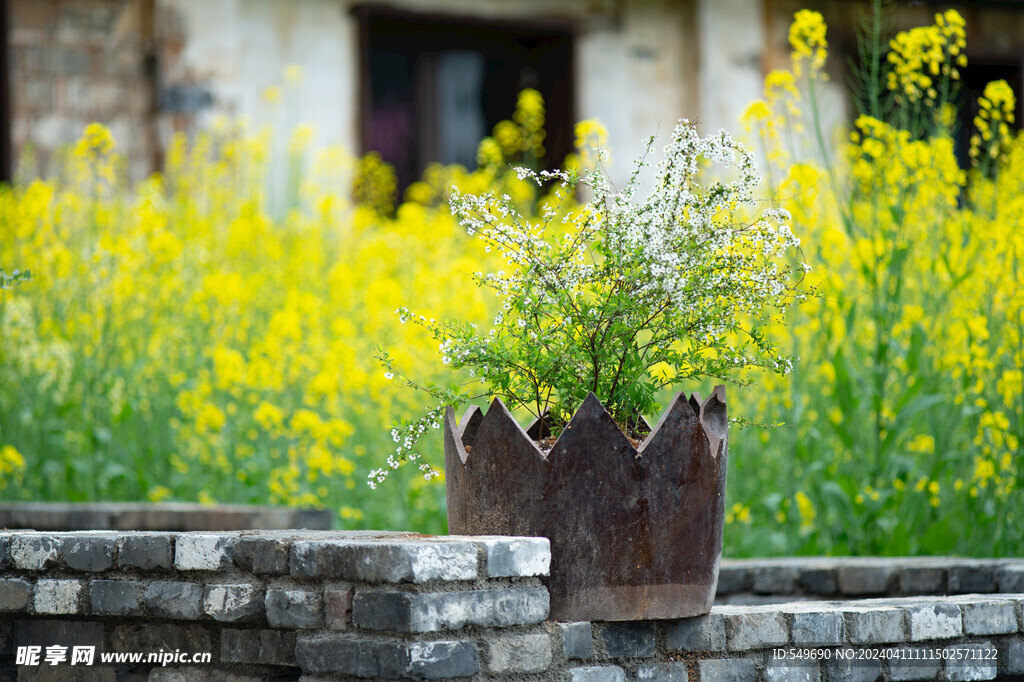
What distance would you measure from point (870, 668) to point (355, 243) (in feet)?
18.4

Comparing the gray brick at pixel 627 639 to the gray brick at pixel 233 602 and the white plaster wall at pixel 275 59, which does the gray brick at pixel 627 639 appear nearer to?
the gray brick at pixel 233 602

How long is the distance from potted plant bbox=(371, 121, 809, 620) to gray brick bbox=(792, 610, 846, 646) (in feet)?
0.81

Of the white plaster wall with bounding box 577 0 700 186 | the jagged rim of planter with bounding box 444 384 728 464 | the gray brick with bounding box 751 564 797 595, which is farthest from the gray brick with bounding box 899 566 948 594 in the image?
the white plaster wall with bounding box 577 0 700 186

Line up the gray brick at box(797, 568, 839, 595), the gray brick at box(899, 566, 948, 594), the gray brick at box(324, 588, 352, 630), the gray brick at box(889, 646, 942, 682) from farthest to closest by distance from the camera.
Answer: the gray brick at box(797, 568, 839, 595)
the gray brick at box(899, 566, 948, 594)
the gray brick at box(889, 646, 942, 682)
the gray brick at box(324, 588, 352, 630)

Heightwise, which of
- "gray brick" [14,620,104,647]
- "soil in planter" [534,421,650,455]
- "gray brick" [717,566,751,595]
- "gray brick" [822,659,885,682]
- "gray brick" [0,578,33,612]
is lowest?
"gray brick" [717,566,751,595]

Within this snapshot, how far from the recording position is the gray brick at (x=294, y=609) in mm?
2488

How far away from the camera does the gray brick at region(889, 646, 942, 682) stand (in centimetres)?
297

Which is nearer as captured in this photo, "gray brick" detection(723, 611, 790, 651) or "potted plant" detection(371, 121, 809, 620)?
"potted plant" detection(371, 121, 809, 620)

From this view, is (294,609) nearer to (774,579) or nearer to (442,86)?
(774,579)

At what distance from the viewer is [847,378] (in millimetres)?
4938

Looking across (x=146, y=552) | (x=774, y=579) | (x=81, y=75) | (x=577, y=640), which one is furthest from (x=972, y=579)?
(x=81, y=75)

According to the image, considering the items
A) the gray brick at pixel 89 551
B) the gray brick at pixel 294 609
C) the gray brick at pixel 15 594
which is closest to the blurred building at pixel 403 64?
the gray brick at pixel 15 594

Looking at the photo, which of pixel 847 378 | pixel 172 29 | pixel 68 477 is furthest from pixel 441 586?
pixel 172 29

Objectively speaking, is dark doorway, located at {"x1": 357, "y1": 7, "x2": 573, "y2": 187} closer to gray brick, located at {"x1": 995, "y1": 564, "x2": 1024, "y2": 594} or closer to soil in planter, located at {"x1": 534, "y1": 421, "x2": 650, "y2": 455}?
gray brick, located at {"x1": 995, "y1": 564, "x2": 1024, "y2": 594}
